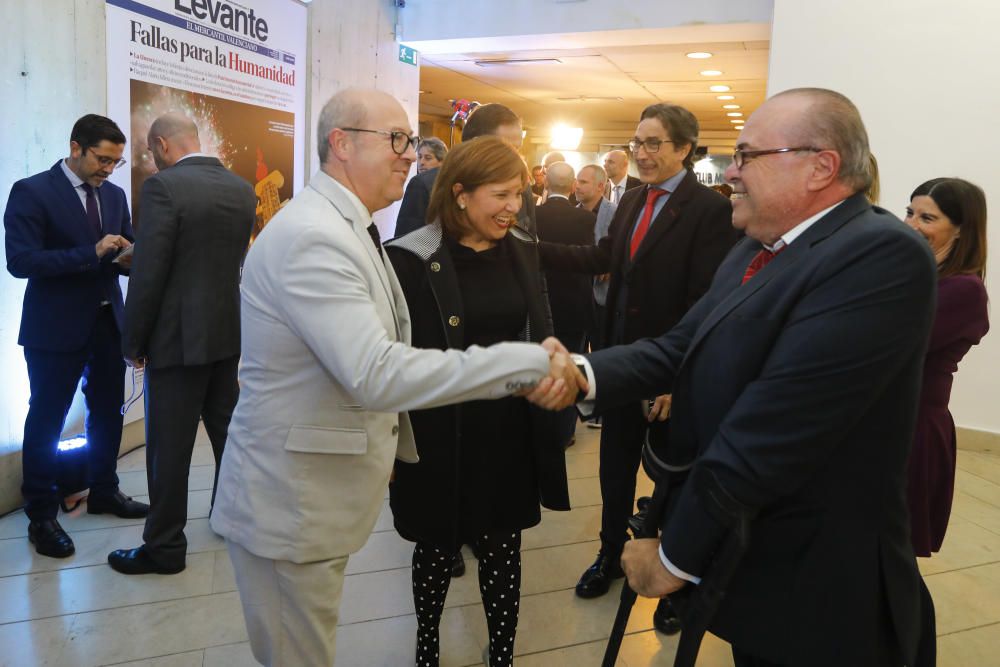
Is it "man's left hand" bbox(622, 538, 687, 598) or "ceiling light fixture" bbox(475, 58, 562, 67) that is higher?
"ceiling light fixture" bbox(475, 58, 562, 67)

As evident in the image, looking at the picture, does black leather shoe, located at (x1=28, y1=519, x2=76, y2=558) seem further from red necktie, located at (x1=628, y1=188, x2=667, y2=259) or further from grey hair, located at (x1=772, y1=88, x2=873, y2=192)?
grey hair, located at (x1=772, y1=88, x2=873, y2=192)

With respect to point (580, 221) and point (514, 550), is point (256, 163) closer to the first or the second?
point (580, 221)

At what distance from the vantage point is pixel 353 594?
2875mm

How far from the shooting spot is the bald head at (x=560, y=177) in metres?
5.17

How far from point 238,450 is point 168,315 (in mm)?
1543

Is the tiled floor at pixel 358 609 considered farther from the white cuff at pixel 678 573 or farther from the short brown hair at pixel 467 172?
the short brown hair at pixel 467 172

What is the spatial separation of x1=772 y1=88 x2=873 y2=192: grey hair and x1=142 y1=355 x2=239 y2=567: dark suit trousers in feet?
→ 8.12

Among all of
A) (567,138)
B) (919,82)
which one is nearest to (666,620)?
(919,82)

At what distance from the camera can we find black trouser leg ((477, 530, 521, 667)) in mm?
2126

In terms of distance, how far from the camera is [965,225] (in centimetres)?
250

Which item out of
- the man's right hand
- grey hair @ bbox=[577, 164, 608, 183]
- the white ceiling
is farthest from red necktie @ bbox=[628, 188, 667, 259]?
the white ceiling

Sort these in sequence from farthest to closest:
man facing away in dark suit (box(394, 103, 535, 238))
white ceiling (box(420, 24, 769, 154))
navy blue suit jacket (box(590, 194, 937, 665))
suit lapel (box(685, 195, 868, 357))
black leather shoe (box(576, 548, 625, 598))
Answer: white ceiling (box(420, 24, 769, 154)) < man facing away in dark suit (box(394, 103, 535, 238)) < black leather shoe (box(576, 548, 625, 598)) < suit lapel (box(685, 195, 868, 357)) < navy blue suit jacket (box(590, 194, 937, 665))

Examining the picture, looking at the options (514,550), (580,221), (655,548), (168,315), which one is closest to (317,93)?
(580,221)

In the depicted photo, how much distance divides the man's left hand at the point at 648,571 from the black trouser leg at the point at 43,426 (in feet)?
9.33
